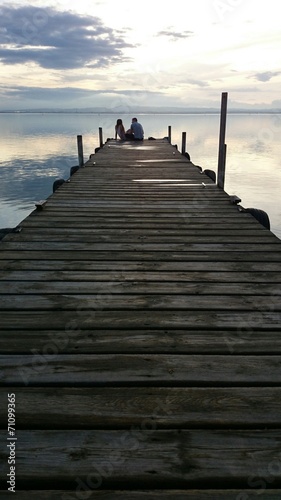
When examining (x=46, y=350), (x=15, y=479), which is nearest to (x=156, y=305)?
(x=46, y=350)

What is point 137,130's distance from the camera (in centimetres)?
2255

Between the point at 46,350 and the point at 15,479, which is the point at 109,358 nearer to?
the point at 46,350

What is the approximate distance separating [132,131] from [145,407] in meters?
22.7

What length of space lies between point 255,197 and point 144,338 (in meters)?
25.5

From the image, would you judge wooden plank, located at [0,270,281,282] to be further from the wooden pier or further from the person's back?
the person's back

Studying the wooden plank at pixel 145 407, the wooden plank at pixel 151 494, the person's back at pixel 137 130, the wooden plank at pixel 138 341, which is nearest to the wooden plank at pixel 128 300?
the wooden plank at pixel 138 341

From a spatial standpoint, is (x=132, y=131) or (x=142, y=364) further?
(x=132, y=131)

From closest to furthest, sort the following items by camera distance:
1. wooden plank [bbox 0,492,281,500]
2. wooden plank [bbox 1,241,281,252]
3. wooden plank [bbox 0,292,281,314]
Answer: wooden plank [bbox 0,492,281,500], wooden plank [bbox 0,292,281,314], wooden plank [bbox 1,241,281,252]

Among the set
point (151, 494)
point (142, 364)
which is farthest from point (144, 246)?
point (151, 494)

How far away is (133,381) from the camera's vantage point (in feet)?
8.39

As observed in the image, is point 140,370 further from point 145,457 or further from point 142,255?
point 142,255

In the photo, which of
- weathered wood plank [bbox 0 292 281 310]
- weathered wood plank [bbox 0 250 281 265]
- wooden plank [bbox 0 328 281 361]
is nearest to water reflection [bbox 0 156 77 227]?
weathered wood plank [bbox 0 250 281 265]

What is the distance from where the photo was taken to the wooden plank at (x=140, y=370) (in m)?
2.57

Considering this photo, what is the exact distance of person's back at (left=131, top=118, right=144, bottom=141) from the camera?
73.2 ft
